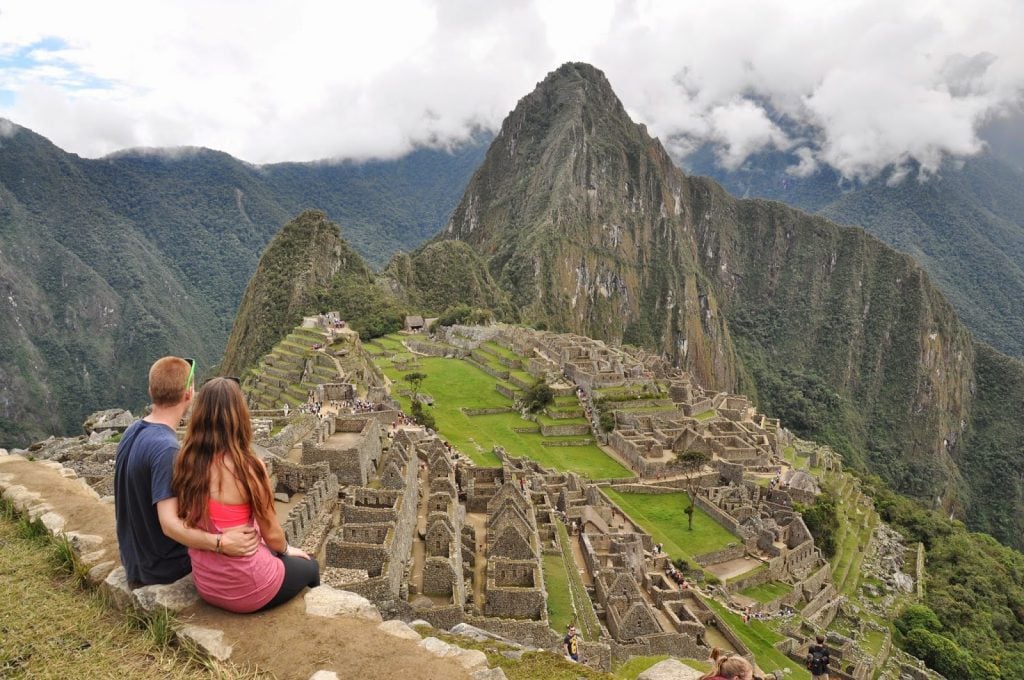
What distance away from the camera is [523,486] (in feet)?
73.7

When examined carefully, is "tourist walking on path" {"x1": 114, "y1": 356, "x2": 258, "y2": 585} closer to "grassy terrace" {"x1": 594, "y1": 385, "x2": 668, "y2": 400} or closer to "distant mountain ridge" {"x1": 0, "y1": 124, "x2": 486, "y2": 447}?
"grassy terrace" {"x1": 594, "y1": 385, "x2": 668, "y2": 400}

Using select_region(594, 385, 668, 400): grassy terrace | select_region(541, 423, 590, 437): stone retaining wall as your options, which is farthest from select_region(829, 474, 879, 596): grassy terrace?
select_region(541, 423, 590, 437): stone retaining wall

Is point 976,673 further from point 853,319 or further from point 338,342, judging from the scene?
point 853,319

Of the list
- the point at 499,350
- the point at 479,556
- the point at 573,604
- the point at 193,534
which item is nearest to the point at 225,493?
the point at 193,534

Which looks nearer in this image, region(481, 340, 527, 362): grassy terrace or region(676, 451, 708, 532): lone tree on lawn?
region(676, 451, 708, 532): lone tree on lawn

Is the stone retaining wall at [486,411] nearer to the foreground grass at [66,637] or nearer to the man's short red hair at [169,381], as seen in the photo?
the foreground grass at [66,637]

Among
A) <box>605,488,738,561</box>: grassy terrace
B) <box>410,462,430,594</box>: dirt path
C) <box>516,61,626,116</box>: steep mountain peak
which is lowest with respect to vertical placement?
<box>605,488,738,561</box>: grassy terrace

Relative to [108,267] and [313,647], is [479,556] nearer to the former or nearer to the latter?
[313,647]

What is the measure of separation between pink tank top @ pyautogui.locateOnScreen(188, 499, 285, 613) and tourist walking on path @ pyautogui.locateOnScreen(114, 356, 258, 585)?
12 centimetres

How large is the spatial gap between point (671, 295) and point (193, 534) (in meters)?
172

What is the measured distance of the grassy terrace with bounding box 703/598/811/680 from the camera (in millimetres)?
20656

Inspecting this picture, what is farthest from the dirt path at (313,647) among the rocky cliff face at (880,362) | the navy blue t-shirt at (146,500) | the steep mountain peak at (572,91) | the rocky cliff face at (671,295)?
the steep mountain peak at (572,91)

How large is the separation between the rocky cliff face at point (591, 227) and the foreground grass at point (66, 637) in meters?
122

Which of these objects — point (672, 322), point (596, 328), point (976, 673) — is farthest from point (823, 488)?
point (672, 322)
